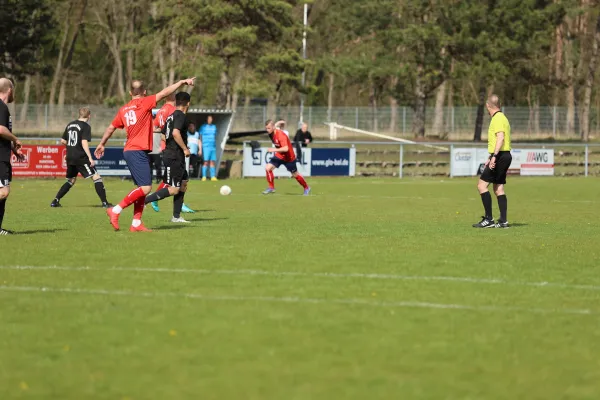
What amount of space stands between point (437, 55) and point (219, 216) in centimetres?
4219

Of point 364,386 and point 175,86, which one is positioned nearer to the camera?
point 364,386

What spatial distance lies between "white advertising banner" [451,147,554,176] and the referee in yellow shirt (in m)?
24.3

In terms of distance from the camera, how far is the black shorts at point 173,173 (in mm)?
16438

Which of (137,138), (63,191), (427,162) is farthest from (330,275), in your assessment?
(427,162)

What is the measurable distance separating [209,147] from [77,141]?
15.1m

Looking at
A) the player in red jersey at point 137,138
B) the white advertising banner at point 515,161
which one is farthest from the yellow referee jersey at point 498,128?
the white advertising banner at point 515,161

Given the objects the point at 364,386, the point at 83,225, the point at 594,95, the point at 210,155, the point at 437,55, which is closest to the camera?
the point at 364,386

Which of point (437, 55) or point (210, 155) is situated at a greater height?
point (437, 55)

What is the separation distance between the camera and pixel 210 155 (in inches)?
1425

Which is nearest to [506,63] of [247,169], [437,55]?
[437,55]

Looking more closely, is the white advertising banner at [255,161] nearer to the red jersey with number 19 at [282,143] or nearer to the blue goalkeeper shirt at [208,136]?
the blue goalkeeper shirt at [208,136]

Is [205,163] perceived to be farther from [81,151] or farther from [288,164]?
[81,151]

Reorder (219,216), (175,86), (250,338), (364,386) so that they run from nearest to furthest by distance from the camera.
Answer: (364,386) → (250,338) → (175,86) → (219,216)

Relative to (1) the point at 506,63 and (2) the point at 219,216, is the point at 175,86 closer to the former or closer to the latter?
(2) the point at 219,216
